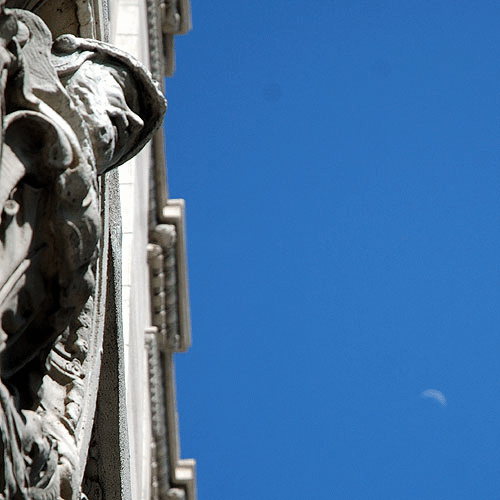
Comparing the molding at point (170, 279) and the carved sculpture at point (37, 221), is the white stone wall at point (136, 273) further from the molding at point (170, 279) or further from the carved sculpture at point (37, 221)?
the carved sculpture at point (37, 221)

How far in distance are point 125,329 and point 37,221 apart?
6731 millimetres

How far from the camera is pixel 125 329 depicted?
1302cm

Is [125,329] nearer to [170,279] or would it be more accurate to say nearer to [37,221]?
[37,221]

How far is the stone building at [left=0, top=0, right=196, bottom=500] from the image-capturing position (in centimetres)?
763

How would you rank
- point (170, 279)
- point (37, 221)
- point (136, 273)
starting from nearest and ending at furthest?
point (37, 221) → point (136, 273) → point (170, 279)

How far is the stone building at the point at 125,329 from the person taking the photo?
7629mm

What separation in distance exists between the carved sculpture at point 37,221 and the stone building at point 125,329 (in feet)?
0.16

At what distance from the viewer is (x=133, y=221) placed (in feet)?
50.1

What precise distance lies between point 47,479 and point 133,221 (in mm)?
8793

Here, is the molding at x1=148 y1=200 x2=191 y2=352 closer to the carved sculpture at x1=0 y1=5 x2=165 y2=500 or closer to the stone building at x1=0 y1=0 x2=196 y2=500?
the stone building at x1=0 y1=0 x2=196 y2=500

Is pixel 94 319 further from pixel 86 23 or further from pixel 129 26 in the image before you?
pixel 129 26

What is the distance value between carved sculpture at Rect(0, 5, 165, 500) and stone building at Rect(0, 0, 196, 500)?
49 millimetres

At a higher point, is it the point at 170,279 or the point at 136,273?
the point at 136,273

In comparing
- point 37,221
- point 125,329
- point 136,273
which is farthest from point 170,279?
point 37,221
